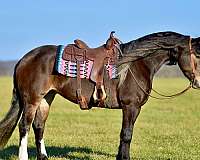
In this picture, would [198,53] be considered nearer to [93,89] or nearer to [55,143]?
[93,89]

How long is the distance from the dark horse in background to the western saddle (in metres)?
0.13

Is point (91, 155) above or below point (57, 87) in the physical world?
below

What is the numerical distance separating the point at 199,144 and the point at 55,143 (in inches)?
142

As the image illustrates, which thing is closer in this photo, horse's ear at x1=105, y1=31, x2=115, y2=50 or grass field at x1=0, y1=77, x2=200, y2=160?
horse's ear at x1=105, y1=31, x2=115, y2=50

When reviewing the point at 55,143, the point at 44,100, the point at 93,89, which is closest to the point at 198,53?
the point at 93,89

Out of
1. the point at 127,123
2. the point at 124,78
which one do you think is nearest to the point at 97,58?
the point at 124,78

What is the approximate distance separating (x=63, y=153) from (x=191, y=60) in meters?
4.06

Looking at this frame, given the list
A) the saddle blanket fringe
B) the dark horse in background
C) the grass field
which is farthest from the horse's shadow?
the saddle blanket fringe

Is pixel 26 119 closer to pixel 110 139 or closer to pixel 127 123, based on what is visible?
pixel 127 123

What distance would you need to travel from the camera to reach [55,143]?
12.3m

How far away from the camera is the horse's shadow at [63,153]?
10180mm

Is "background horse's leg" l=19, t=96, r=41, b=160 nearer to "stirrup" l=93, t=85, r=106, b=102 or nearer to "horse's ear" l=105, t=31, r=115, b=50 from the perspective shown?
"stirrup" l=93, t=85, r=106, b=102

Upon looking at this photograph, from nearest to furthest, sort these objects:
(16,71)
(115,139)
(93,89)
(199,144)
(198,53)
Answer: (198,53) < (93,89) < (16,71) < (199,144) < (115,139)

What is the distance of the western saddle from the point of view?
A: 8.45m
